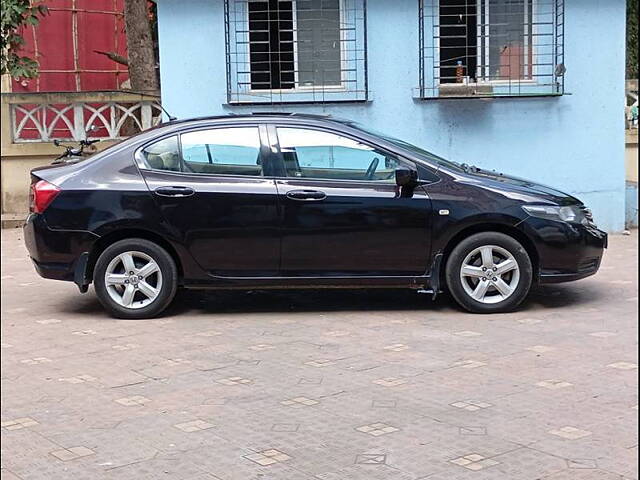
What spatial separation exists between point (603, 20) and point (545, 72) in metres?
0.97

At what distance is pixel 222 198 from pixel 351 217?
1037 millimetres

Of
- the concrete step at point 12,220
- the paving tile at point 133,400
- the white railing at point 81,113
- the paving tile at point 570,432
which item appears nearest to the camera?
the paving tile at point 570,432

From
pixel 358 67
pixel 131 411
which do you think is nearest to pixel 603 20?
pixel 358 67

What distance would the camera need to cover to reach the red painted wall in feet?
56.0

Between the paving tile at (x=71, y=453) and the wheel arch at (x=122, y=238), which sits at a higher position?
the wheel arch at (x=122, y=238)

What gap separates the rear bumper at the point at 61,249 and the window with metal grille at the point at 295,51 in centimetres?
468

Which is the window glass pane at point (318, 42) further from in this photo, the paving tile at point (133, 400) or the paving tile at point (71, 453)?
the paving tile at point (71, 453)

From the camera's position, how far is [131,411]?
5.52m

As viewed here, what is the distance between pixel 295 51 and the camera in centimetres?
1223

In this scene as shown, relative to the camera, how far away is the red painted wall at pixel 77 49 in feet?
56.0

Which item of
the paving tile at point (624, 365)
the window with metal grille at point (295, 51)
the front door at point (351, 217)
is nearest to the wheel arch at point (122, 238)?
the front door at point (351, 217)

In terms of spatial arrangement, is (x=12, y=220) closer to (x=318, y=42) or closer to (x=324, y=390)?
(x=318, y=42)

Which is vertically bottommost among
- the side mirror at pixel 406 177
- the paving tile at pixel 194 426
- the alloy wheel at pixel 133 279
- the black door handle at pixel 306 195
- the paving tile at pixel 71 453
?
the paving tile at pixel 71 453

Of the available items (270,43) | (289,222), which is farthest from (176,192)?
(270,43)
